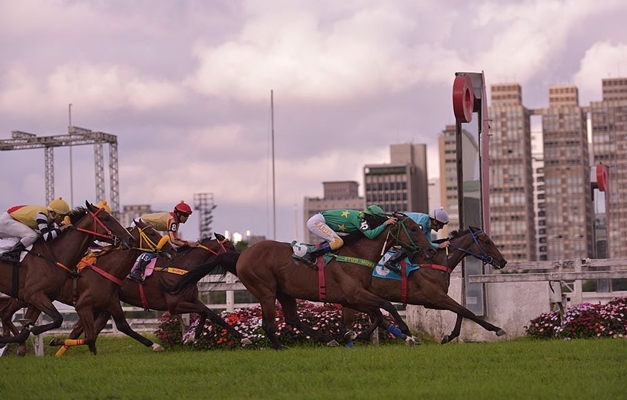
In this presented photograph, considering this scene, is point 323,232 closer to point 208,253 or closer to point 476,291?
point 208,253

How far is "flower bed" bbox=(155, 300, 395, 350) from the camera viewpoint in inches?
617

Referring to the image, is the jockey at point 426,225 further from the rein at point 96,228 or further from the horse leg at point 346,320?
the rein at point 96,228

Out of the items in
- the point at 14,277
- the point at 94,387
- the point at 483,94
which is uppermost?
the point at 483,94

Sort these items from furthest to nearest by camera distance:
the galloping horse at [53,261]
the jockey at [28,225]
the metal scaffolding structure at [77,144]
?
1. the metal scaffolding structure at [77,144]
2. the jockey at [28,225]
3. the galloping horse at [53,261]

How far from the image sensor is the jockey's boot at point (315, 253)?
47.8 feet

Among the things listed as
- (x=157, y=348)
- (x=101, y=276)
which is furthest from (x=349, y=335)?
(x=101, y=276)

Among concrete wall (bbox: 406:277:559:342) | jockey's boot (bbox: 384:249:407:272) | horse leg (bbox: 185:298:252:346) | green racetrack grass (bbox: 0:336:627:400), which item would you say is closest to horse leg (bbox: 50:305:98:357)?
green racetrack grass (bbox: 0:336:627:400)

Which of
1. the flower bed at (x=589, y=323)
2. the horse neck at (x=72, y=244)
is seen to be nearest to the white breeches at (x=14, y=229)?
the horse neck at (x=72, y=244)

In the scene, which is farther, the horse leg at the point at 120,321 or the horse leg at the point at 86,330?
the horse leg at the point at 120,321

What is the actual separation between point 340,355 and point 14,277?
449 cm

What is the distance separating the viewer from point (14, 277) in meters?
14.3

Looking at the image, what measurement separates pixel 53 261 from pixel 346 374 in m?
5.10

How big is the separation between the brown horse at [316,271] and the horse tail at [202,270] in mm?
443

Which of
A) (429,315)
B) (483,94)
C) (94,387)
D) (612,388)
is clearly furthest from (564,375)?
(483,94)
